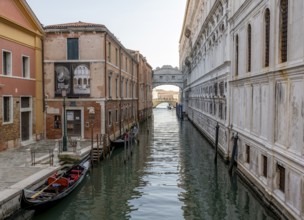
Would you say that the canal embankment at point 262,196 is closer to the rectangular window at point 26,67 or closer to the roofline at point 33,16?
the rectangular window at point 26,67

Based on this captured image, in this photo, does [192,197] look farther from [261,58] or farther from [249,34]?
[249,34]

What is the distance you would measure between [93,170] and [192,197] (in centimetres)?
584

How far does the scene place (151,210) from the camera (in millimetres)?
11008

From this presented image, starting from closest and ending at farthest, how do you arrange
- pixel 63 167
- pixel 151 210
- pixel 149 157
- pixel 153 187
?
1. pixel 151 210
2. pixel 153 187
3. pixel 63 167
4. pixel 149 157

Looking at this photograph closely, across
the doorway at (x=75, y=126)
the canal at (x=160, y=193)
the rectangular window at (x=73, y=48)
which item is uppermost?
the rectangular window at (x=73, y=48)

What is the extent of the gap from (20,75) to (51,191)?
375 inches

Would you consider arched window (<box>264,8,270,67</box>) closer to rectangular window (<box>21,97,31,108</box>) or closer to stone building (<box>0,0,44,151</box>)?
stone building (<box>0,0,44,151</box>)

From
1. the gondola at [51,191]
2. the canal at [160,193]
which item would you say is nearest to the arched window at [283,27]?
the canal at [160,193]

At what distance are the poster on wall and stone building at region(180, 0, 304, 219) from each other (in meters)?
9.32

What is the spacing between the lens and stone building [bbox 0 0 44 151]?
1692cm

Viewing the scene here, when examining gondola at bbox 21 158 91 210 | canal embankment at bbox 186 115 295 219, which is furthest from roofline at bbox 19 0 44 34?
canal embankment at bbox 186 115 295 219

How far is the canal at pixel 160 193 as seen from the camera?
34.8ft

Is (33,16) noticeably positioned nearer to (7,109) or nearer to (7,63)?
(7,63)

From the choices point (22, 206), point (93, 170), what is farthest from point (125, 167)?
point (22, 206)
